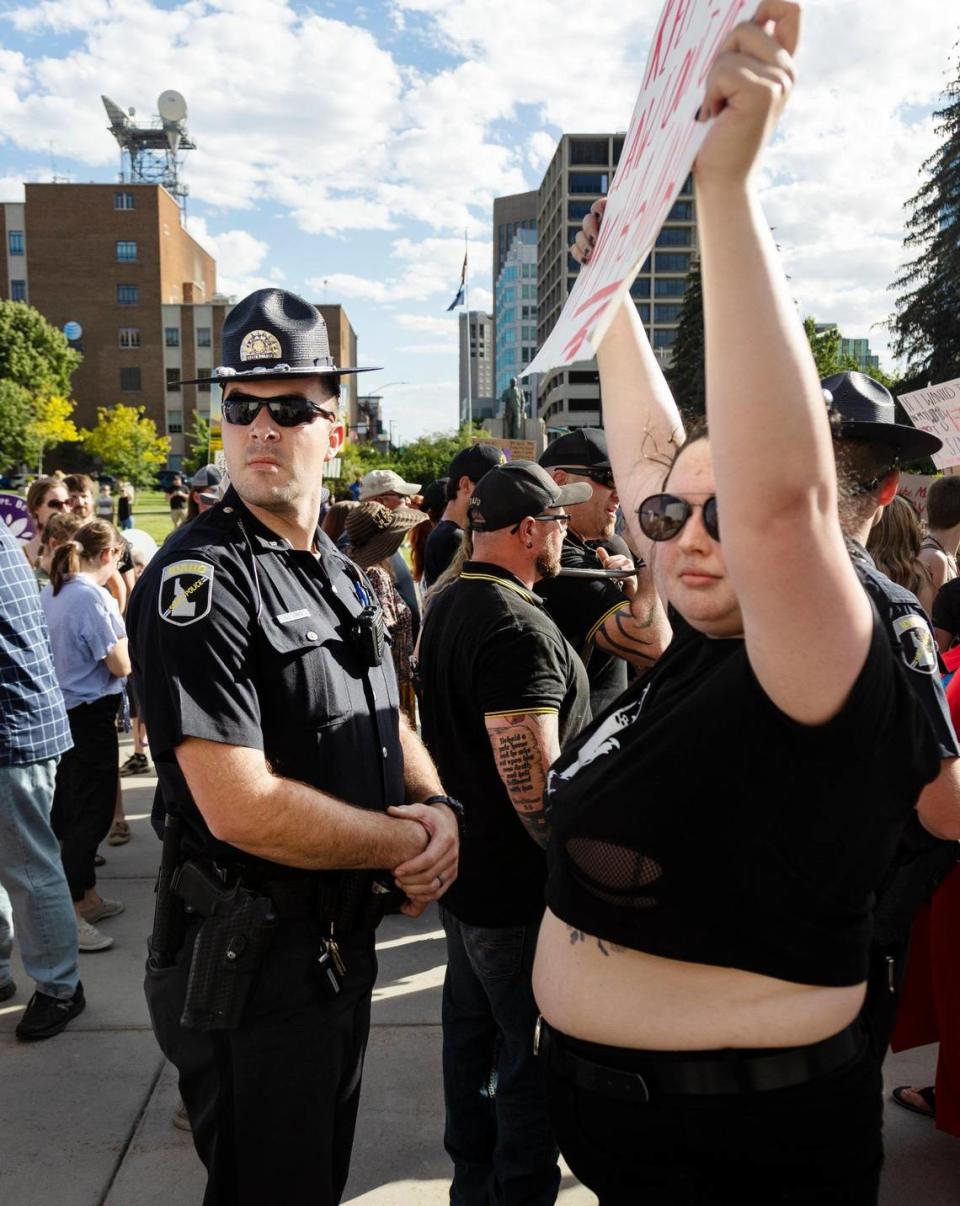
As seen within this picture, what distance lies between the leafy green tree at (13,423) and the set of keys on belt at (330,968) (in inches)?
2498

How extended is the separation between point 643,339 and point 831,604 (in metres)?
1.16

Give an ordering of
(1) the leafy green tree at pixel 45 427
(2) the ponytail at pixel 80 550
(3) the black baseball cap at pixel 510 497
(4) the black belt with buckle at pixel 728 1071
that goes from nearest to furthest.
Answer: (4) the black belt with buckle at pixel 728 1071 → (3) the black baseball cap at pixel 510 497 → (2) the ponytail at pixel 80 550 → (1) the leafy green tree at pixel 45 427

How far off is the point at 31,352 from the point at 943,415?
66.3 metres

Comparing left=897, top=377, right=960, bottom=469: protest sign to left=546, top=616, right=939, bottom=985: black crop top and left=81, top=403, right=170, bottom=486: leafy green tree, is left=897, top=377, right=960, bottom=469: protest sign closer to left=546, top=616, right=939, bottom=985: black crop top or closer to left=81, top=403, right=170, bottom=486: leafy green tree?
left=546, top=616, right=939, bottom=985: black crop top

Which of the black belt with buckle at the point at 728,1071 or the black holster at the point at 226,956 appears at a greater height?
the black belt with buckle at the point at 728,1071

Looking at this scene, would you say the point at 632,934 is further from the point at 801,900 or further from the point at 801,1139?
the point at 801,1139

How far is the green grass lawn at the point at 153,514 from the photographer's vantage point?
102 ft

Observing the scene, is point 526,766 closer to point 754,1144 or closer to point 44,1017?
point 754,1144

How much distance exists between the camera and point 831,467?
1.07 metres

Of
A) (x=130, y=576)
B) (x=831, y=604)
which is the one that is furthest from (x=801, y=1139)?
(x=130, y=576)

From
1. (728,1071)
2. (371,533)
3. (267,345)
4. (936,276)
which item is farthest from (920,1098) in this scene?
(936,276)

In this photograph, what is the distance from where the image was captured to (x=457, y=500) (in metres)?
5.95

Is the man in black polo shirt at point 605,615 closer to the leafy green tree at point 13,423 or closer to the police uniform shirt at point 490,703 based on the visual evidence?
the police uniform shirt at point 490,703

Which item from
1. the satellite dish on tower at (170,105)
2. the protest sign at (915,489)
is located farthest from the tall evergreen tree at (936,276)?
the satellite dish on tower at (170,105)
